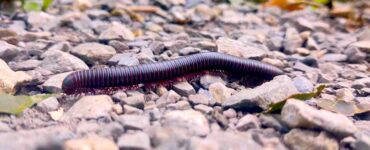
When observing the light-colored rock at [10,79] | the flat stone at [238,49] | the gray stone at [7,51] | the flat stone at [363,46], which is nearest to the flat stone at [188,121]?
the light-colored rock at [10,79]

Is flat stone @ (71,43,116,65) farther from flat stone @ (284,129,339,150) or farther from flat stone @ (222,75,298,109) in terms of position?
flat stone @ (284,129,339,150)

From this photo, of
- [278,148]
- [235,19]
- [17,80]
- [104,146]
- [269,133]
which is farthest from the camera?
[235,19]

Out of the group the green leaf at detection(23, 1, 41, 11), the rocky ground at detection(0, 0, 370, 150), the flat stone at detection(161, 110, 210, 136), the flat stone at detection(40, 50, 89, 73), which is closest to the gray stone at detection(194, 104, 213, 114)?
the rocky ground at detection(0, 0, 370, 150)

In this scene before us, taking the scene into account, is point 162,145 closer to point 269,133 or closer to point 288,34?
point 269,133

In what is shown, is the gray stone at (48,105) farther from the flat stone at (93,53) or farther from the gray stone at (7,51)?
the gray stone at (7,51)

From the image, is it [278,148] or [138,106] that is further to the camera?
[138,106]

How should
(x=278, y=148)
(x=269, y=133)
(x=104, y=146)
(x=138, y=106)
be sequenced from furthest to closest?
1. (x=138, y=106)
2. (x=269, y=133)
3. (x=278, y=148)
4. (x=104, y=146)

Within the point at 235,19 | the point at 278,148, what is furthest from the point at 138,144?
the point at 235,19

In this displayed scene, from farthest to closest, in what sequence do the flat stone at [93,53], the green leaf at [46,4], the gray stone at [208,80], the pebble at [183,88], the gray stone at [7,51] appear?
the green leaf at [46,4] → the flat stone at [93,53] → the gray stone at [7,51] → the gray stone at [208,80] → the pebble at [183,88]
